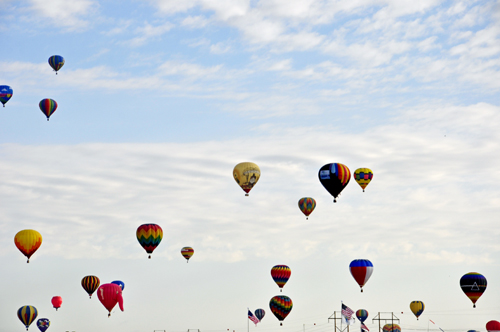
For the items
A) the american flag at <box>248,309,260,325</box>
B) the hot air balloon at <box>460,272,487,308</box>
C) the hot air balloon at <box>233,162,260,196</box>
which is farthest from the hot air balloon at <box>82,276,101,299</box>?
the hot air balloon at <box>460,272,487,308</box>

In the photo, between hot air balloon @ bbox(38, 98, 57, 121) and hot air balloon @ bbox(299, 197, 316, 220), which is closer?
hot air balloon @ bbox(299, 197, 316, 220)

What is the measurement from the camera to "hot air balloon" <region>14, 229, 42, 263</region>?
3765 inches

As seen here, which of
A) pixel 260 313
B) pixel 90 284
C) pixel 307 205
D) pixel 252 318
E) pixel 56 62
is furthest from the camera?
pixel 260 313

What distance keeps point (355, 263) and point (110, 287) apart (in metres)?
30.8

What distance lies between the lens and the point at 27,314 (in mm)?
119500

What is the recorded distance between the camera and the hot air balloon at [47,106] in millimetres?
113000

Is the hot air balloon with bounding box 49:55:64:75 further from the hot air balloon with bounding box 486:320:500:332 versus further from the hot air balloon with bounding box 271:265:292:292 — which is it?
the hot air balloon with bounding box 486:320:500:332

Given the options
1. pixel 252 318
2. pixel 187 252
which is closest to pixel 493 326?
pixel 252 318

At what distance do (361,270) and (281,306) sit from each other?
75.1 feet

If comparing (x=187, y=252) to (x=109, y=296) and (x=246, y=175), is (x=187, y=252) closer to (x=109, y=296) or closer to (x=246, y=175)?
(x=109, y=296)

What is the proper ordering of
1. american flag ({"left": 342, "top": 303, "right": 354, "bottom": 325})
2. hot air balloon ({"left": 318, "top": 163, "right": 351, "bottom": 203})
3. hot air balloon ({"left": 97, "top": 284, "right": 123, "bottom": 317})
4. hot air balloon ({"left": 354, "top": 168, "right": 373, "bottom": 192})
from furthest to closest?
american flag ({"left": 342, "top": 303, "right": 354, "bottom": 325}), hot air balloon ({"left": 354, "top": 168, "right": 373, "bottom": 192}), hot air balloon ({"left": 97, "top": 284, "right": 123, "bottom": 317}), hot air balloon ({"left": 318, "top": 163, "right": 351, "bottom": 203})

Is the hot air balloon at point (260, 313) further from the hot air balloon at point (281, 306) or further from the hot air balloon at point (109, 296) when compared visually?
the hot air balloon at point (109, 296)

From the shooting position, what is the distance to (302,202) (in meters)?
110

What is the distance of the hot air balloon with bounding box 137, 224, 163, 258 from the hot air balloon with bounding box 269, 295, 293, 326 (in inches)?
1053
